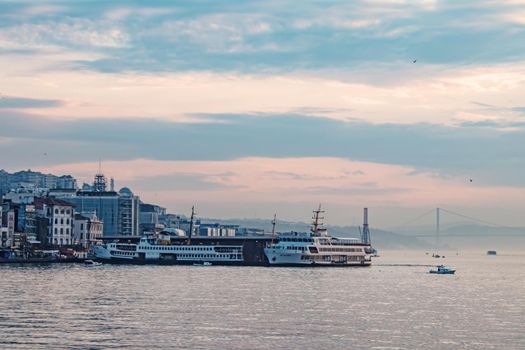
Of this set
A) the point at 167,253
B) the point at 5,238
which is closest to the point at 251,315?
the point at 167,253

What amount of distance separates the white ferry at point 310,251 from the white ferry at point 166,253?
770cm

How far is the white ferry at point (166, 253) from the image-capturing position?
178 metres

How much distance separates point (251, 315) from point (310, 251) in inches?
3942

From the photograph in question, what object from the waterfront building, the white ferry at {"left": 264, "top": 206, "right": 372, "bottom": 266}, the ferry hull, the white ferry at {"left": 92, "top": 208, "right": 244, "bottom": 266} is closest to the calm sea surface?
the white ferry at {"left": 264, "top": 206, "right": 372, "bottom": 266}

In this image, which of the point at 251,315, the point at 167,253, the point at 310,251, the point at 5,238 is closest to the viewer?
the point at 251,315

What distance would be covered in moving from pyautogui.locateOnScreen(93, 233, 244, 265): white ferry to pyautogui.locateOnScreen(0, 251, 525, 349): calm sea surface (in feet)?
209

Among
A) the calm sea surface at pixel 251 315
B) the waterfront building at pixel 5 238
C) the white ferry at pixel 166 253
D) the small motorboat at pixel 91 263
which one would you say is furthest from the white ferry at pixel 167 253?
the calm sea surface at pixel 251 315

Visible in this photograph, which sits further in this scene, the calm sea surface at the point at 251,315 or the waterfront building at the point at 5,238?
the waterfront building at the point at 5,238

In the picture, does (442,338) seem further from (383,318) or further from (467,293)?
(467,293)

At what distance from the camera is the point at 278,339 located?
59.3 metres

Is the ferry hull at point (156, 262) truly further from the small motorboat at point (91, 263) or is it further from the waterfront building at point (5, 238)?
the waterfront building at point (5, 238)

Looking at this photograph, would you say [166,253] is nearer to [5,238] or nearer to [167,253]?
[167,253]

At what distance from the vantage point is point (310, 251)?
6762 inches

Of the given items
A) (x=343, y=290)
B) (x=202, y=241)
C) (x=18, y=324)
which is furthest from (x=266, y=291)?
(x=202, y=241)
